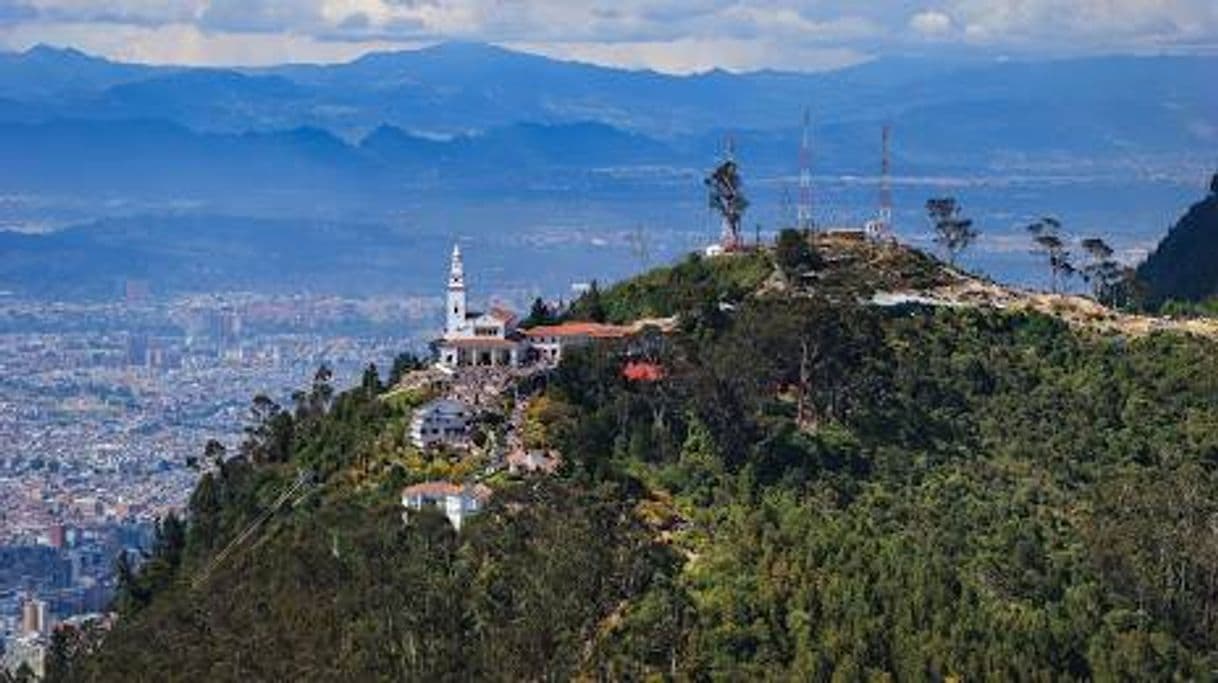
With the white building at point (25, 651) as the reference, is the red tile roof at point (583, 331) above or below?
above

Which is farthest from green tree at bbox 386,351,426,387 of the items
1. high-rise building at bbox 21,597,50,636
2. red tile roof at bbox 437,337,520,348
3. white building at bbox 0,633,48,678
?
high-rise building at bbox 21,597,50,636

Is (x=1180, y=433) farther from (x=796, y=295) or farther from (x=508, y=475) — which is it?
(x=508, y=475)

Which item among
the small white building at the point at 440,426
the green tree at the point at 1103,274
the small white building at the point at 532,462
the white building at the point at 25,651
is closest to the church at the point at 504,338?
the small white building at the point at 440,426

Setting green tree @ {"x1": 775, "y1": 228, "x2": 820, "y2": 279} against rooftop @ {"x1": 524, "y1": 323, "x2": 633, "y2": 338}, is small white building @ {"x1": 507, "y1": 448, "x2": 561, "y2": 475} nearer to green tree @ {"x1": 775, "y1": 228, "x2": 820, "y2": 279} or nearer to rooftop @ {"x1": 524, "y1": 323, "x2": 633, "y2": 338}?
rooftop @ {"x1": 524, "y1": 323, "x2": 633, "y2": 338}

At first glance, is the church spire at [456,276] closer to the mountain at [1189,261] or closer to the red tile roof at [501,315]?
the red tile roof at [501,315]

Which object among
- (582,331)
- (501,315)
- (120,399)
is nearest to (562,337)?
(582,331)

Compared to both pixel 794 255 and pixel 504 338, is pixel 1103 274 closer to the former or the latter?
pixel 794 255
